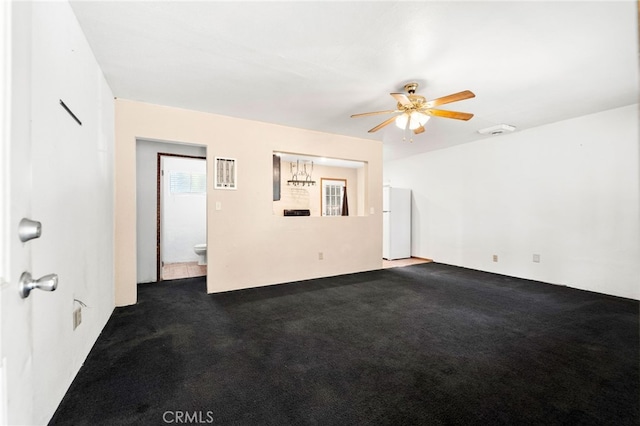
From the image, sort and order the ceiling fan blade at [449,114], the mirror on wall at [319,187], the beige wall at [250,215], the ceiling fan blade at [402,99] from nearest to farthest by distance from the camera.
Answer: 1. the ceiling fan blade at [402,99]
2. the ceiling fan blade at [449,114]
3. the beige wall at [250,215]
4. the mirror on wall at [319,187]

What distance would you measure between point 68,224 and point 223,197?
2055mm

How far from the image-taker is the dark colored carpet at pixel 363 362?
5.06 ft

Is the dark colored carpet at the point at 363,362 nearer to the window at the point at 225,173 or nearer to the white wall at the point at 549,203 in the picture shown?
the white wall at the point at 549,203

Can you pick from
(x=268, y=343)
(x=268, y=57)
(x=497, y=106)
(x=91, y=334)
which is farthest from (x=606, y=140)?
(x=91, y=334)

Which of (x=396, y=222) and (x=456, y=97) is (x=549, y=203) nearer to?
(x=396, y=222)

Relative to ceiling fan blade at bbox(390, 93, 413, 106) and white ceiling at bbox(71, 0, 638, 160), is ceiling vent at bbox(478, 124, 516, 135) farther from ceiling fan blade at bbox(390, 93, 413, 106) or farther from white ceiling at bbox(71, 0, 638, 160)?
ceiling fan blade at bbox(390, 93, 413, 106)

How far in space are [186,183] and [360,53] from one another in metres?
4.89

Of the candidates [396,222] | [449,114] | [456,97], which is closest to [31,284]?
[456,97]

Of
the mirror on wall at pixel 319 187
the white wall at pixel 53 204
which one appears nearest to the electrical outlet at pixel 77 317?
the white wall at pixel 53 204

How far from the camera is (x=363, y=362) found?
204 centimetres

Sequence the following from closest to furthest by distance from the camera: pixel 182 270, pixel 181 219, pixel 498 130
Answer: pixel 498 130, pixel 182 270, pixel 181 219

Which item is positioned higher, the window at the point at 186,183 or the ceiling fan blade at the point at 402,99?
the ceiling fan blade at the point at 402,99

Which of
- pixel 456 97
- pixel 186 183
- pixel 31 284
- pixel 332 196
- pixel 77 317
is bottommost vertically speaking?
pixel 77 317

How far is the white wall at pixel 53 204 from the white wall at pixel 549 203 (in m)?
5.39
